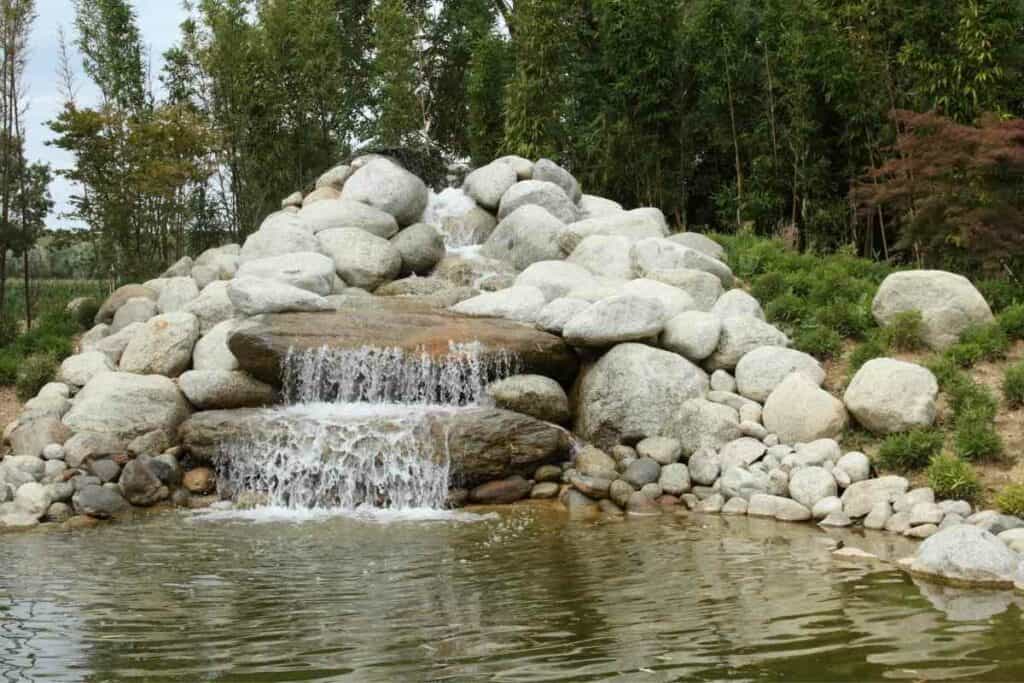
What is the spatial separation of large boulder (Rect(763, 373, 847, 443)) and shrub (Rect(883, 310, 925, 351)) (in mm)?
1110

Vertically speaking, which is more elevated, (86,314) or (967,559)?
(86,314)

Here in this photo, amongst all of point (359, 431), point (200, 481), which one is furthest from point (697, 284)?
point (200, 481)

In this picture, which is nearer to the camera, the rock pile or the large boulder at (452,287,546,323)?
the rock pile

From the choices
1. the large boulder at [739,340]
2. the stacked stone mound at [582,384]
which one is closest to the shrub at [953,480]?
the stacked stone mound at [582,384]

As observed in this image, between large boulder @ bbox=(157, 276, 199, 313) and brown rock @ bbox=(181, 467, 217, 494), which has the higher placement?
large boulder @ bbox=(157, 276, 199, 313)

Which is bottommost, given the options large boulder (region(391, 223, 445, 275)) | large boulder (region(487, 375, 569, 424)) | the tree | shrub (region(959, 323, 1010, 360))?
large boulder (region(487, 375, 569, 424))

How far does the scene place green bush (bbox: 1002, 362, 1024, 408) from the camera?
8.53m

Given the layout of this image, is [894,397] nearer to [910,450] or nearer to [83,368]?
[910,450]

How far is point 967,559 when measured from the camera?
225 inches

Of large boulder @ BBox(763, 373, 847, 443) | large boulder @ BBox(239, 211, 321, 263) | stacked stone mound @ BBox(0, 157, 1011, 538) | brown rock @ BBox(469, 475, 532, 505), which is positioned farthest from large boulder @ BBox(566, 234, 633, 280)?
brown rock @ BBox(469, 475, 532, 505)

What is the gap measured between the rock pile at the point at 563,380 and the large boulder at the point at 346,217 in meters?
0.44

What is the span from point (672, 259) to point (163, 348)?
577 cm

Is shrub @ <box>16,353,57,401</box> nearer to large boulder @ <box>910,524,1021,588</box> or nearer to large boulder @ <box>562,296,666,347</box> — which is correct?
large boulder @ <box>562,296,666,347</box>

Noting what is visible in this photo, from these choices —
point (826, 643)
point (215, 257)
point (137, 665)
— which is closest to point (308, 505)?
point (137, 665)
